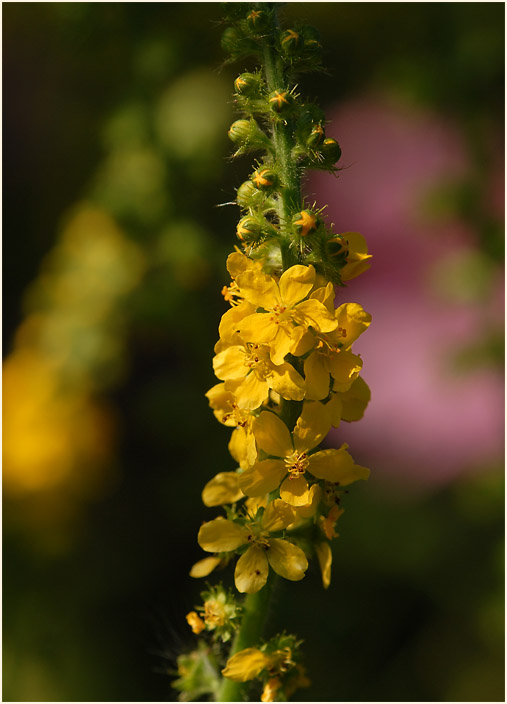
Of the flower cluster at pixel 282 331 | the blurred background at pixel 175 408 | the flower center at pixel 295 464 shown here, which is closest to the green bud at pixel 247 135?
the flower cluster at pixel 282 331

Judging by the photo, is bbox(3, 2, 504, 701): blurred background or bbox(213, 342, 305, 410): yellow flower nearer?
bbox(213, 342, 305, 410): yellow flower

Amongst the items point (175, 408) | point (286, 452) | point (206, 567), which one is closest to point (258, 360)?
point (286, 452)

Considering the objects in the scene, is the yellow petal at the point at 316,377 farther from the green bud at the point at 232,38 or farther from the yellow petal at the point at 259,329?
the green bud at the point at 232,38

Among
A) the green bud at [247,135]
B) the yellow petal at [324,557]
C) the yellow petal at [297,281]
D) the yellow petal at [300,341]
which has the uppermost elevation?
the green bud at [247,135]

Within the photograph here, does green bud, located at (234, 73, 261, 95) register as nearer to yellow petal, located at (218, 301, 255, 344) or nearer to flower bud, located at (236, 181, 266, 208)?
flower bud, located at (236, 181, 266, 208)

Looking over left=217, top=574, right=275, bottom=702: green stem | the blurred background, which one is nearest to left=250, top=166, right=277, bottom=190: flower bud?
left=217, top=574, right=275, bottom=702: green stem

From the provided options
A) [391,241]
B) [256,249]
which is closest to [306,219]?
[256,249]
